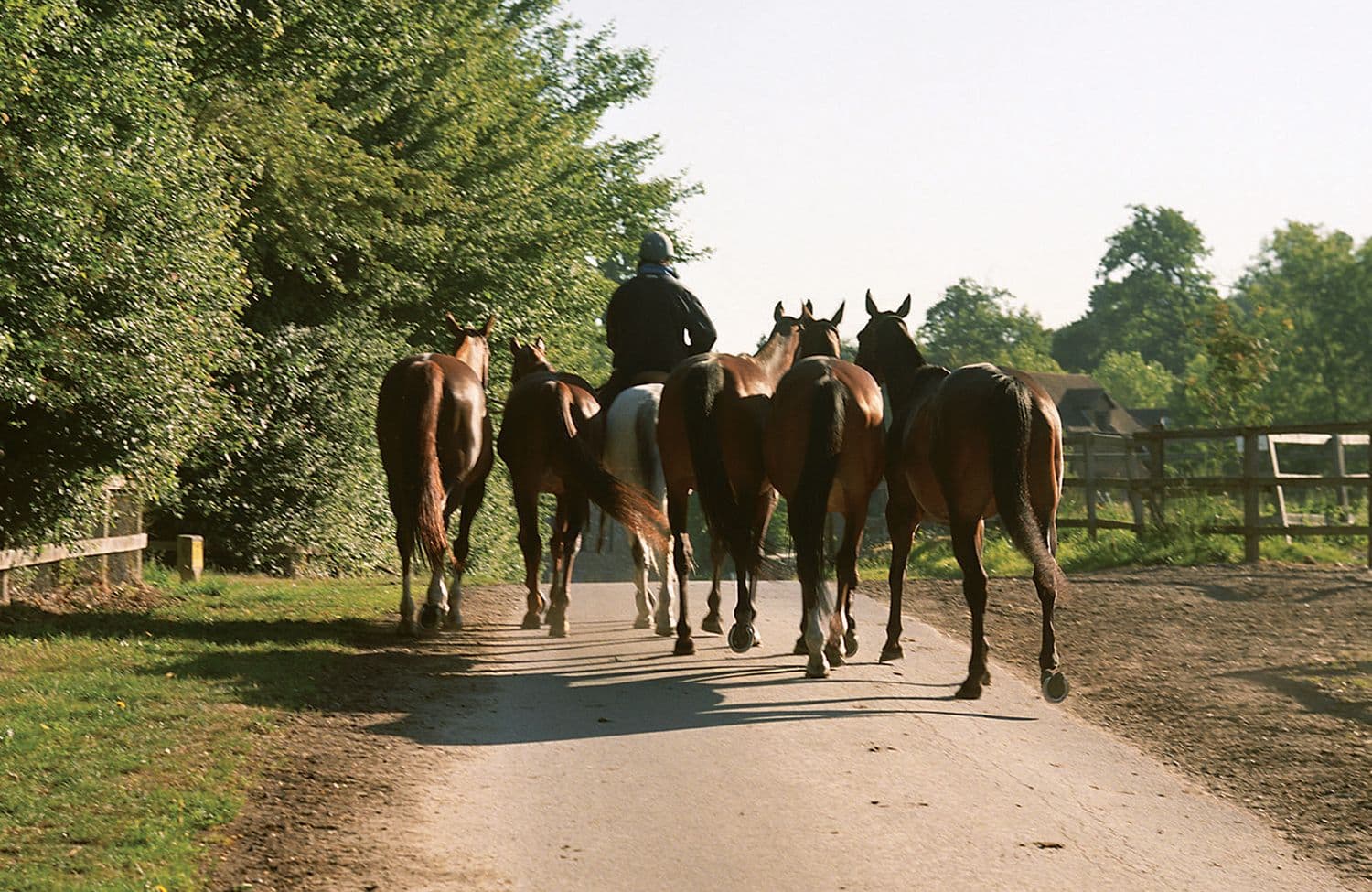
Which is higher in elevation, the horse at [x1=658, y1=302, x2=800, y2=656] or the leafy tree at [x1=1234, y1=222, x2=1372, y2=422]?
the leafy tree at [x1=1234, y1=222, x2=1372, y2=422]

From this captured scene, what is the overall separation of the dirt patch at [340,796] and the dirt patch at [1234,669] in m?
3.87

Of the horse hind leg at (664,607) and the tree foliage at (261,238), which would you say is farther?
the horse hind leg at (664,607)

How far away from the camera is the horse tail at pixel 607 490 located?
36.3 ft

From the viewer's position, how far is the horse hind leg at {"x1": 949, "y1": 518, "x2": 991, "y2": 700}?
9344 millimetres

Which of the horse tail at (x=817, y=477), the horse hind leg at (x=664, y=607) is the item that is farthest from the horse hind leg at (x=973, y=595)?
the horse hind leg at (x=664, y=607)

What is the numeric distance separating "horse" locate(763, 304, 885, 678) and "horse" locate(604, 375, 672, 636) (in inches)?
62.6

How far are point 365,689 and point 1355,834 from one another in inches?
231

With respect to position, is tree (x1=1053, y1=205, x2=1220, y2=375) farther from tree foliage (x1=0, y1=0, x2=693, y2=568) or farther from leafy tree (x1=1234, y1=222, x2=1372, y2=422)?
tree foliage (x1=0, y1=0, x2=693, y2=568)

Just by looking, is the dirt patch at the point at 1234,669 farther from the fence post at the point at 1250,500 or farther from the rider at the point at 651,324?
the rider at the point at 651,324

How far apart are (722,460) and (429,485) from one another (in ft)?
7.84

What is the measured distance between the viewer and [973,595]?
9.44 meters

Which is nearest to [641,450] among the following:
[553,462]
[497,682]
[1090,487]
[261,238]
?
[553,462]

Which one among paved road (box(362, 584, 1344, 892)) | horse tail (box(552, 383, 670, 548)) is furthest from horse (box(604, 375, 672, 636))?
paved road (box(362, 584, 1344, 892))

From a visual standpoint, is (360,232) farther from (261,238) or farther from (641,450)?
(641,450)
